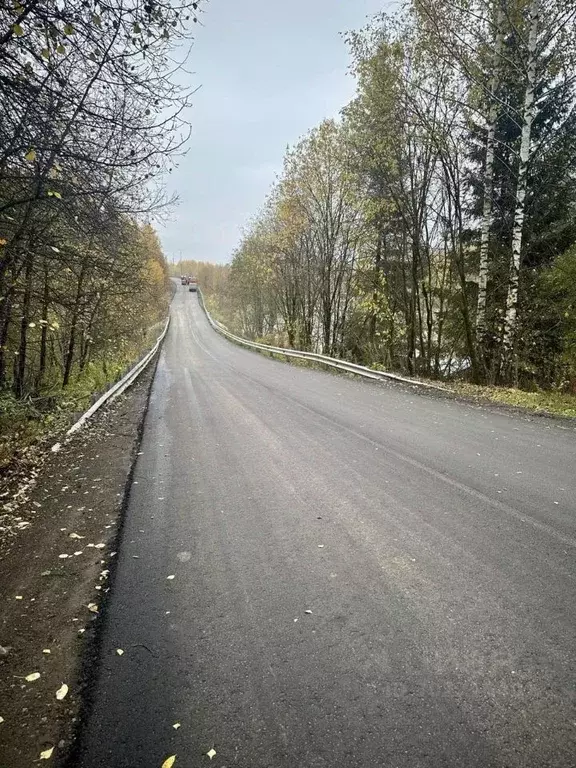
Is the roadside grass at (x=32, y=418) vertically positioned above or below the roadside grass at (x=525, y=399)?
below

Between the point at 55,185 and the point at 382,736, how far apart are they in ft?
21.0

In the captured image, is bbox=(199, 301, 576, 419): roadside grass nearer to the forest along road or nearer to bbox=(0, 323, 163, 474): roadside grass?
the forest along road

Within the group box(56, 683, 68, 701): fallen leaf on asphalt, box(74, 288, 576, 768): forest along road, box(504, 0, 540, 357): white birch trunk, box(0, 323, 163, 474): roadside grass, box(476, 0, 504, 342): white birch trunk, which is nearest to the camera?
box(74, 288, 576, 768): forest along road

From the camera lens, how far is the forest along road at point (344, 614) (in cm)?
215

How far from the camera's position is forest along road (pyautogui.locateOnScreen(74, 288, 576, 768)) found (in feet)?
7.05

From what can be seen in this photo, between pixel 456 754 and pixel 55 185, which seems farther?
pixel 55 185

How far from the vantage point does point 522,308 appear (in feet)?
49.4

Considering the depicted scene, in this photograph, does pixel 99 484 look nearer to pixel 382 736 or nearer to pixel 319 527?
pixel 319 527

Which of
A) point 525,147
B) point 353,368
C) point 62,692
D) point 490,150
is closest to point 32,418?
point 62,692

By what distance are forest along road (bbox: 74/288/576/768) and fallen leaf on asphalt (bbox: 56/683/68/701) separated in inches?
6.1

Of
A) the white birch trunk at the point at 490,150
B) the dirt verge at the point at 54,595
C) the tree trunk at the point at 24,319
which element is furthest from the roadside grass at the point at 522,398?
the tree trunk at the point at 24,319

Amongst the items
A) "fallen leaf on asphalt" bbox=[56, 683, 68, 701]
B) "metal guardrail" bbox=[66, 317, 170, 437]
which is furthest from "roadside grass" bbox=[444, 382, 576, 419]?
"fallen leaf on asphalt" bbox=[56, 683, 68, 701]

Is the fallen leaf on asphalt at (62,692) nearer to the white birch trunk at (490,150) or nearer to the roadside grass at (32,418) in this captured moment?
the roadside grass at (32,418)

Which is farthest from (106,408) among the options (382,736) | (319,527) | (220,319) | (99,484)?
(220,319)
